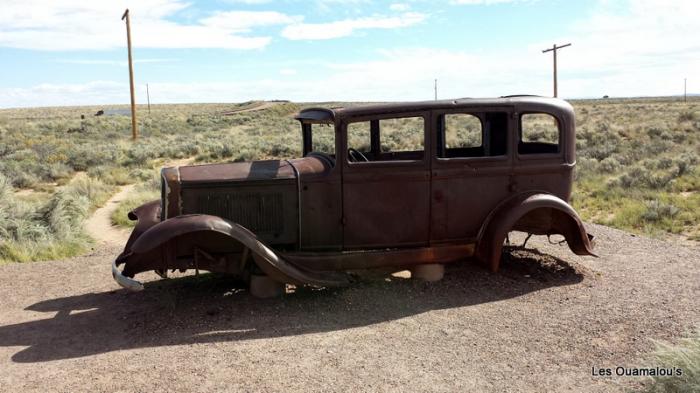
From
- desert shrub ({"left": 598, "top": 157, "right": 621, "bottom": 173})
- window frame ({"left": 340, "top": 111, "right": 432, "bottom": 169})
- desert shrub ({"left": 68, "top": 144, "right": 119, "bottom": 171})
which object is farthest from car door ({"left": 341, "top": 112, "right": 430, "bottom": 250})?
desert shrub ({"left": 68, "top": 144, "right": 119, "bottom": 171})

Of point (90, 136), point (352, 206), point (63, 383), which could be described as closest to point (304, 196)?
point (352, 206)

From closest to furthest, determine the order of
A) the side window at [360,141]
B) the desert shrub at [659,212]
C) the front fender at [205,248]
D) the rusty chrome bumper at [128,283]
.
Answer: the rusty chrome bumper at [128,283]
the front fender at [205,248]
the side window at [360,141]
the desert shrub at [659,212]

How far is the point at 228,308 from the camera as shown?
18.7 feet

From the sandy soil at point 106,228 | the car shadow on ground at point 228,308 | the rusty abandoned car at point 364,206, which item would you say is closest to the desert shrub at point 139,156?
the sandy soil at point 106,228

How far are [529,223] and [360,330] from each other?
250 centimetres

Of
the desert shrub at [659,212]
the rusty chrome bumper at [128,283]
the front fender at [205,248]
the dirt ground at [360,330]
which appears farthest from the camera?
the desert shrub at [659,212]

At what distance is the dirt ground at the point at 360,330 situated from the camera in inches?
168

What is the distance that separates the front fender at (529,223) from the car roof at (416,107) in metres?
1.00

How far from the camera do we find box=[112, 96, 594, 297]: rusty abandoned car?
5.62 m

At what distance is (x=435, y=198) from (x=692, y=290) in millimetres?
2928

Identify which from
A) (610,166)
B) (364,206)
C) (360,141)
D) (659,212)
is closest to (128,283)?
(364,206)

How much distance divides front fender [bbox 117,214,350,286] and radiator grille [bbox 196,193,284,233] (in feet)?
0.74

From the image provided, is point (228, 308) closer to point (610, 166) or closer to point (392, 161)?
point (392, 161)

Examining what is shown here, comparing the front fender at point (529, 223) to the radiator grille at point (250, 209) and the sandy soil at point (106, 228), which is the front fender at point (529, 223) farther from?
the sandy soil at point (106, 228)
